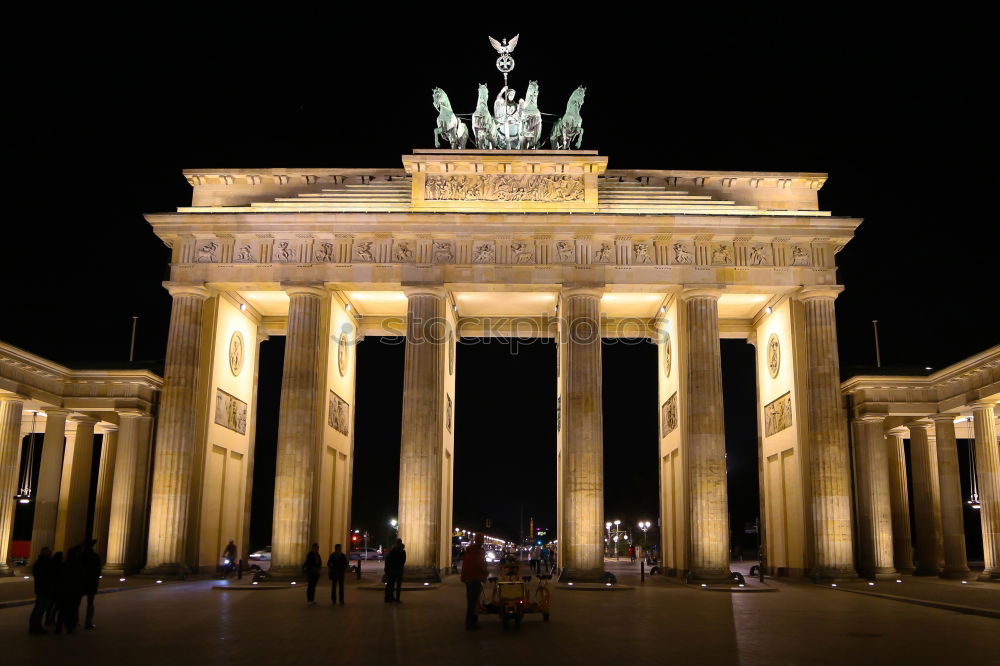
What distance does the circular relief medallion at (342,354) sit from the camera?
4031 centimetres

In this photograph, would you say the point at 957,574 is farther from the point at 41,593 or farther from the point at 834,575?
the point at 41,593

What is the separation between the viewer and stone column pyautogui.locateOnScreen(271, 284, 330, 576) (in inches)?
1326

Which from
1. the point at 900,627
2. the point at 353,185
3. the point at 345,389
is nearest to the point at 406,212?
the point at 353,185

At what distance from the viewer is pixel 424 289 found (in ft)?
118

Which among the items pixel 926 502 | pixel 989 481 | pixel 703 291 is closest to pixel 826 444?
pixel 989 481

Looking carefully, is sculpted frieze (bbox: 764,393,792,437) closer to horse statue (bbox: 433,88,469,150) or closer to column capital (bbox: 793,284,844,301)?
column capital (bbox: 793,284,844,301)

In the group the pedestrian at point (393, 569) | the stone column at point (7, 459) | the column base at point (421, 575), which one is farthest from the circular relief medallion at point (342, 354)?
the pedestrian at point (393, 569)

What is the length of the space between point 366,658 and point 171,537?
23242mm

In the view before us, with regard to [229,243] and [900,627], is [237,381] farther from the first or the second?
[900,627]

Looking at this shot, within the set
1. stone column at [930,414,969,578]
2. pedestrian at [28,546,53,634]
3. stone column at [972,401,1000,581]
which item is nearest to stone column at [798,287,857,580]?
stone column at [972,401,1000,581]

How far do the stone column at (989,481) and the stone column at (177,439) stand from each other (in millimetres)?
31014

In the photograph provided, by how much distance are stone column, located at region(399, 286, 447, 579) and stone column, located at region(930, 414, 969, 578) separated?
21.3 m

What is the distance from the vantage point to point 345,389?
41.8 meters

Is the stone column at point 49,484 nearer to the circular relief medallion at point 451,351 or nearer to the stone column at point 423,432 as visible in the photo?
the stone column at point 423,432
